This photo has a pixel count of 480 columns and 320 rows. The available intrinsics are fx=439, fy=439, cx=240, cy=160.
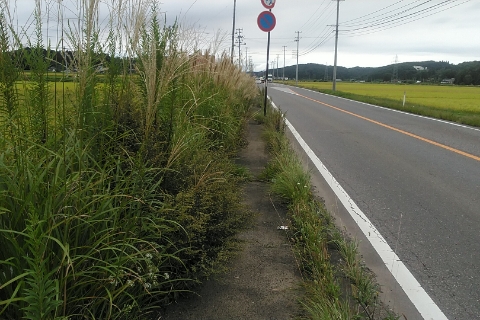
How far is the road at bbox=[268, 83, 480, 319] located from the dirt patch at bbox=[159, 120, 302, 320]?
1099mm

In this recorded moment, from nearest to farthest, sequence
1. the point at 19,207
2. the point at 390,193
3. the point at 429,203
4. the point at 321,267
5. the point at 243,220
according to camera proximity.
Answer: the point at 19,207 < the point at 321,267 < the point at 243,220 < the point at 429,203 < the point at 390,193

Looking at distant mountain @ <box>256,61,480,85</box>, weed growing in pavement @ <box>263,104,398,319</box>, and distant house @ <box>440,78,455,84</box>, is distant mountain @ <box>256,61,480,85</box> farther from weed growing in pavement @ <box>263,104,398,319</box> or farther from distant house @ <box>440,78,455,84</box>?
weed growing in pavement @ <box>263,104,398,319</box>

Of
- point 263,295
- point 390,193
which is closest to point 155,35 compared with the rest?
point 263,295

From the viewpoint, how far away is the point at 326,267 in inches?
119

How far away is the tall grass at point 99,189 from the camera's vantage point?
6.77ft

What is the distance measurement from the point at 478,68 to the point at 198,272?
93.8 m

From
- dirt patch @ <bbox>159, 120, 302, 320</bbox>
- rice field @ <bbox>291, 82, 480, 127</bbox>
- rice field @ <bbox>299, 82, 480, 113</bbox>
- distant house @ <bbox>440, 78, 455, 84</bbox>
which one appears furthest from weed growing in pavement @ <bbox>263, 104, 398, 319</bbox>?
distant house @ <bbox>440, 78, 455, 84</bbox>

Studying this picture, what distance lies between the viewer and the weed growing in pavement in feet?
8.78

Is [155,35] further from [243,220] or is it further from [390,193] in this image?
[390,193]

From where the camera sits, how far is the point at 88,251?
7.34 ft

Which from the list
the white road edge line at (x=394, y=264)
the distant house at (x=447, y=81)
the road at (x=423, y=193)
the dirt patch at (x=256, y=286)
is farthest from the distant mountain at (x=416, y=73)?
Answer: the dirt patch at (x=256, y=286)

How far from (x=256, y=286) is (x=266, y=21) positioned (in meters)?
9.80

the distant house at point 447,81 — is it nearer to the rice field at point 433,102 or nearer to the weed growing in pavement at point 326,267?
the rice field at point 433,102

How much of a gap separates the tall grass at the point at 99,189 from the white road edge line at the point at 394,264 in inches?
53.8
